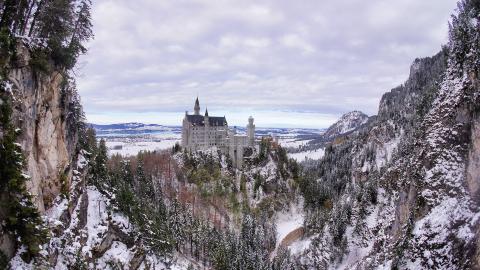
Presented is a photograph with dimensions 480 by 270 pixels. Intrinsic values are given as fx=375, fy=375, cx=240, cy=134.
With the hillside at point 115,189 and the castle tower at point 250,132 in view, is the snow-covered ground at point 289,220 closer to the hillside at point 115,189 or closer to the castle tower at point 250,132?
the hillside at point 115,189

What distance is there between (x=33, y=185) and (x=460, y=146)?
44393 millimetres

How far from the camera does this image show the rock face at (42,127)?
31.1 metres

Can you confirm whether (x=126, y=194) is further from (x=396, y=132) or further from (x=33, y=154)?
(x=396, y=132)

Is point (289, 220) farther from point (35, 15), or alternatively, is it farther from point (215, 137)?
point (35, 15)

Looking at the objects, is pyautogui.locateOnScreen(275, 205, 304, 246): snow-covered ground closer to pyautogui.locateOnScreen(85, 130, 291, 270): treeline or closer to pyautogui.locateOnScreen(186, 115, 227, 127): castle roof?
pyautogui.locateOnScreen(85, 130, 291, 270): treeline

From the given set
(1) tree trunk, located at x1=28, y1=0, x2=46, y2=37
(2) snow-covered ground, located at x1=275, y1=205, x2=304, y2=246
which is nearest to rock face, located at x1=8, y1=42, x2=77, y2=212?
(1) tree trunk, located at x1=28, y1=0, x2=46, y2=37

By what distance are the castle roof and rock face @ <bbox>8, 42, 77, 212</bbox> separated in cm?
9415

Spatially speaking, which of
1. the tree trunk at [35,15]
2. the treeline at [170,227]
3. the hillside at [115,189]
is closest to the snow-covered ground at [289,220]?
the treeline at [170,227]

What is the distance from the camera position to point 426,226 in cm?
4216

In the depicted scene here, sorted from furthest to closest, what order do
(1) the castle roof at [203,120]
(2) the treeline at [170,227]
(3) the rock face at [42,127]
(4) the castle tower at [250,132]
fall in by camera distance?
1. (4) the castle tower at [250,132]
2. (1) the castle roof at [203,120]
3. (2) the treeline at [170,227]
4. (3) the rock face at [42,127]

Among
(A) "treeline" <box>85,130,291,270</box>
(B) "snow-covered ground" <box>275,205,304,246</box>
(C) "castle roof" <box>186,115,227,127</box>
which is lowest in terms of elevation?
Answer: (B) "snow-covered ground" <box>275,205,304,246</box>

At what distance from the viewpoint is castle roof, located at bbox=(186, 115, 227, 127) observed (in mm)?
137913

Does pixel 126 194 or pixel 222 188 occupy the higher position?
pixel 126 194

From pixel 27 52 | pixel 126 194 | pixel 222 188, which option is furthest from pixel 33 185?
pixel 222 188
